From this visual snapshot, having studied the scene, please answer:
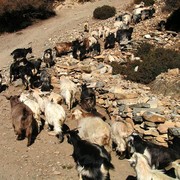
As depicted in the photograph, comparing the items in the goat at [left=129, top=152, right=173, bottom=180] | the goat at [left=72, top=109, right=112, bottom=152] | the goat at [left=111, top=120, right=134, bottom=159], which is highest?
the goat at [left=129, top=152, right=173, bottom=180]

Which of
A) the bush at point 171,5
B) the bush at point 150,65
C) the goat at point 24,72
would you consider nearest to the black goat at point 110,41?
the bush at point 150,65

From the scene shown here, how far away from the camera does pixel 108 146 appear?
9.97 meters

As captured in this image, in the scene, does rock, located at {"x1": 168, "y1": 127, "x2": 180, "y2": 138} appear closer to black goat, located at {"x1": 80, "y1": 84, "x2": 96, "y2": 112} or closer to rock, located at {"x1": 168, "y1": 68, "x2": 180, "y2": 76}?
black goat, located at {"x1": 80, "y1": 84, "x2": 96, "y2": 112}

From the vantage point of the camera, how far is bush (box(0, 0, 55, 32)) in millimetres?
26516

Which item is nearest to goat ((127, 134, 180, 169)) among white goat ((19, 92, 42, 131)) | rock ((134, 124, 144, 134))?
rock ((134, 124, 144, 134))

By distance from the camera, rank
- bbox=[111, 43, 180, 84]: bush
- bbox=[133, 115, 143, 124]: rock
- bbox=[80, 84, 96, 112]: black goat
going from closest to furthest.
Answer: bbox=[133, 115, 143, 124]: rock
bbox=[80, 84, 96, 112]: black goat
bbox=[111, 43, 180, 84]: bush

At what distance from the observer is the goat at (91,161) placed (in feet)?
27.5

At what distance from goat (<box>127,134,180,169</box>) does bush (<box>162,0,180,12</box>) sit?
1461 centimetres

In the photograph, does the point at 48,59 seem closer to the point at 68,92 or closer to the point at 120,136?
the point at 68,92

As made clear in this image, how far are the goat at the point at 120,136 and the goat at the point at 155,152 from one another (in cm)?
60

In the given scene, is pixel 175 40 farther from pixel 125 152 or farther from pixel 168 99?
pixel 125 152

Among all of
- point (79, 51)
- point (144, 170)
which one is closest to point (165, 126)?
point (144, 170)

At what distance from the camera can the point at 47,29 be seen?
25.3m

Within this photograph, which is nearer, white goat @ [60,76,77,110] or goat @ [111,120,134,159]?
goat @ [111,120,134,159]
